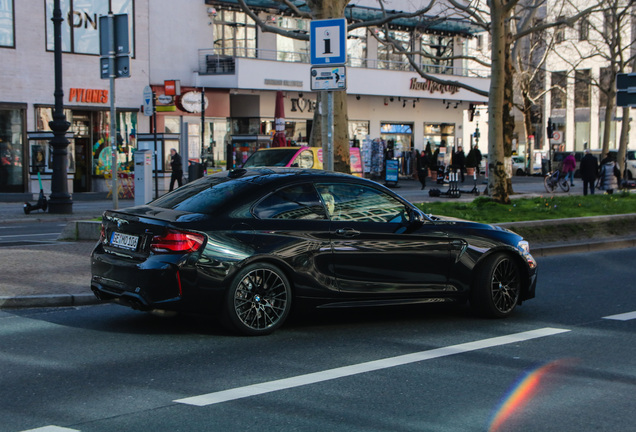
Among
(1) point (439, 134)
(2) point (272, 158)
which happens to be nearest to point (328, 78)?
(2) point (272, 158)

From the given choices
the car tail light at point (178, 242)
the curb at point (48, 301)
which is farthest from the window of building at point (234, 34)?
the car tail light at point (178, 242)

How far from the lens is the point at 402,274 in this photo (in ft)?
26.6

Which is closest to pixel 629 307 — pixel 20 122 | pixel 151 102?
pixel 151 102

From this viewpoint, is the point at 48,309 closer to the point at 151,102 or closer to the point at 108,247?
the point at 108,247

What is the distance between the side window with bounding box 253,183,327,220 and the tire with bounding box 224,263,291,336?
515mm

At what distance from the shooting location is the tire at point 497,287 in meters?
8.47

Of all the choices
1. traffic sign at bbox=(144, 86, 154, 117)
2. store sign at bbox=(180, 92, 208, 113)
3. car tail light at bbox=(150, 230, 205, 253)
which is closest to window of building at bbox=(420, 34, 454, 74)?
store sign at bbox=(180, 92, 208, 113)

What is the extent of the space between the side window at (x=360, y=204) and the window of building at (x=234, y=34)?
1246 inches

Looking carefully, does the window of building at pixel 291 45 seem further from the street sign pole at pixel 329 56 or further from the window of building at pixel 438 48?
the street sign pole at pixel 329 56

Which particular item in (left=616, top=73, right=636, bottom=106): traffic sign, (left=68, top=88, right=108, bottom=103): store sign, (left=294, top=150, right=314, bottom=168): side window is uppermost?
(left=68, top=88, right=108, bottom=103): store sign

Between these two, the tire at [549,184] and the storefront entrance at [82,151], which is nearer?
the tire at [549,184]

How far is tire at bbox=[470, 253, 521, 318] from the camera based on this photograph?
27.8ft

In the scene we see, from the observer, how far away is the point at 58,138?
70.5ft

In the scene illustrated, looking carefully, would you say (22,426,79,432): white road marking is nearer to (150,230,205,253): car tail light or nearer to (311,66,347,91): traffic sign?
(150,230,205,253): car tail light
